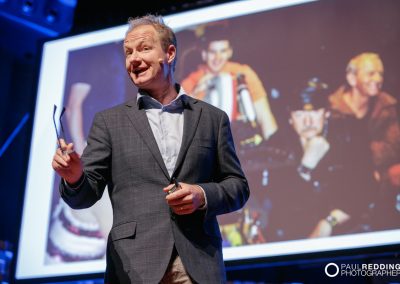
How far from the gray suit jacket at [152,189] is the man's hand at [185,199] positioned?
50mm

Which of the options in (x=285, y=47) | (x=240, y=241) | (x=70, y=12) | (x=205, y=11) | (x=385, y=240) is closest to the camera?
(x=385, y=240)

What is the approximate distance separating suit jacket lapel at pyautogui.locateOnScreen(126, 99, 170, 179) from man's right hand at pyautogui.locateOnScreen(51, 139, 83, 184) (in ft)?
0.65

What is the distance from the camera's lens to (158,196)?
1.51 metres

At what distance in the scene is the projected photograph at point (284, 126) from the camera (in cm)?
271

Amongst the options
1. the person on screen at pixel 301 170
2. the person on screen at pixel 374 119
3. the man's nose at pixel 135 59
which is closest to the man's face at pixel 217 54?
the person on screen at pixel 301 170

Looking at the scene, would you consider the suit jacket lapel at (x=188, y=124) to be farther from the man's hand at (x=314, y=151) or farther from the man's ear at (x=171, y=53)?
the man's hand at (x=314, y=151)

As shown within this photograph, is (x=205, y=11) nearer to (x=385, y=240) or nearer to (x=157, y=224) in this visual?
(x=385, y=240)

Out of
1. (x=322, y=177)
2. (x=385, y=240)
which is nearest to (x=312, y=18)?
(x=322, y=177)

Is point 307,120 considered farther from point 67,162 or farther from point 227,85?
point 67,162

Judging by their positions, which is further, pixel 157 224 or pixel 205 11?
pixel 205 11

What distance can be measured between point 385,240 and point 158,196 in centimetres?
141

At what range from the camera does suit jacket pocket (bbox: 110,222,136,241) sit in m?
1.48

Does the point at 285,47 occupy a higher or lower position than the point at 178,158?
higher

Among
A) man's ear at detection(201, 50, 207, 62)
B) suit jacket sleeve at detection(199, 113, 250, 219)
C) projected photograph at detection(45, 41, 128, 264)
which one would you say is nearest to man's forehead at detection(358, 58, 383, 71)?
man's ear at detection(201, 50, 207, 62)
